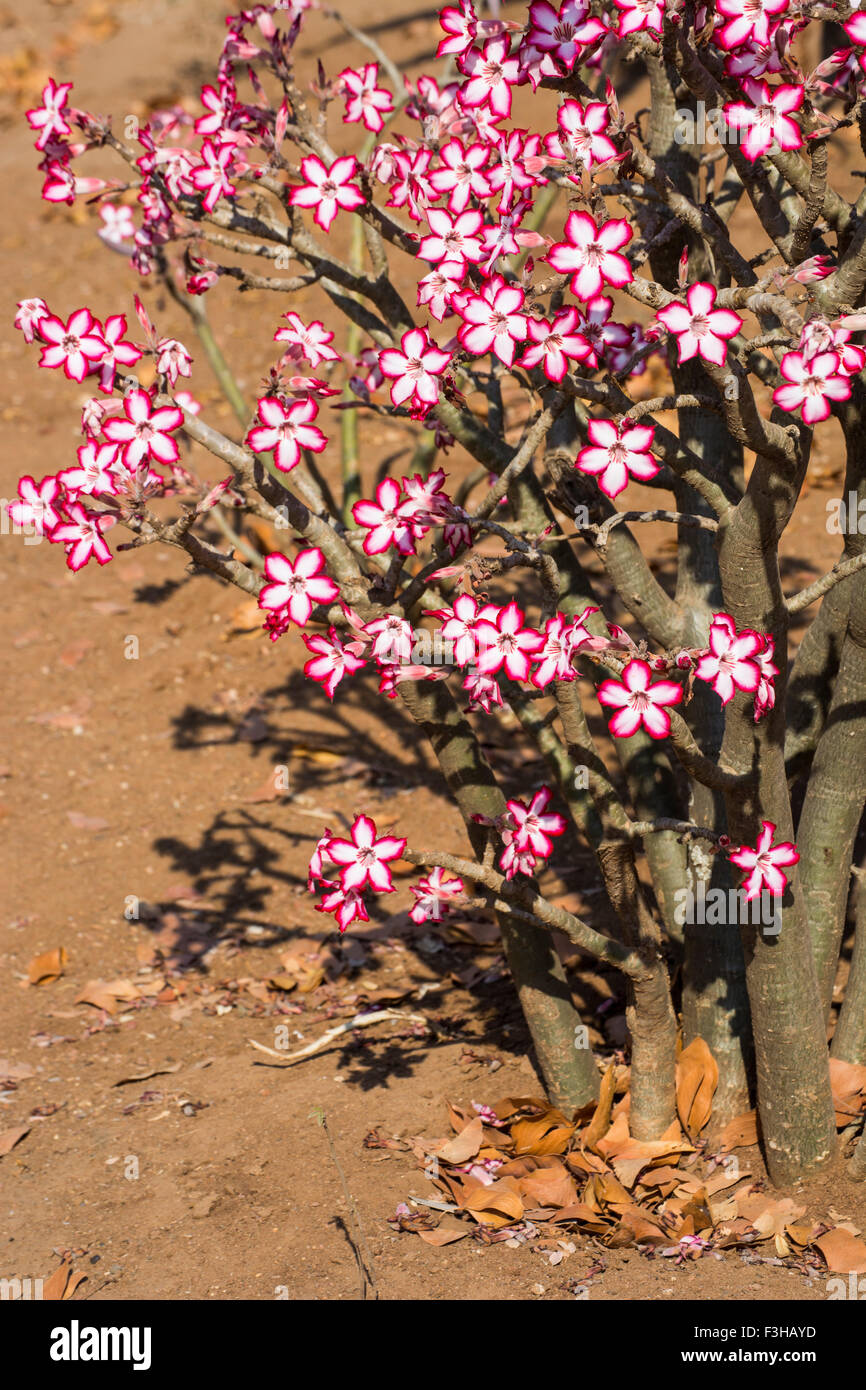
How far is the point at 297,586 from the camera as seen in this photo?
89.4 inches

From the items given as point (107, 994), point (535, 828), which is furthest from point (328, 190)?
point (107, 994)

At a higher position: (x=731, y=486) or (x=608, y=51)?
(x=608, y=51)

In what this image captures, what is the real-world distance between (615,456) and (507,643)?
1.21 ft

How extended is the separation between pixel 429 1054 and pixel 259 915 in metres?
1.06

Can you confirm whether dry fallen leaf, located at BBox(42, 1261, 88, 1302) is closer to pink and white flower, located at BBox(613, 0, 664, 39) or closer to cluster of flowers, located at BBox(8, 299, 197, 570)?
cluster of flowers, located at BBox(8, 299, 197, 570)

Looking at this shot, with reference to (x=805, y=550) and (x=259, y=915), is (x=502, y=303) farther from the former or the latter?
(x=805, y=550)

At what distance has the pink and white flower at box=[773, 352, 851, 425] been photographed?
1.82m

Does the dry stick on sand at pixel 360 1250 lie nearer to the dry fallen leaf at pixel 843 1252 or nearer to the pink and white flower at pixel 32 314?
the dry fallen leaf at pixel 843 1252

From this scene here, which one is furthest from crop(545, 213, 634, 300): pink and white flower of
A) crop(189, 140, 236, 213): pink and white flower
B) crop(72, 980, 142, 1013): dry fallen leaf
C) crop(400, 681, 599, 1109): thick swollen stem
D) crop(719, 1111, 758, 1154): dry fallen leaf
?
crop(72, 980, 142, 1013): dry fallen leaf

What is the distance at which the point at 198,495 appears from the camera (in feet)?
8.27

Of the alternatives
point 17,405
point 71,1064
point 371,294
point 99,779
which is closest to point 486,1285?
point 71,1064

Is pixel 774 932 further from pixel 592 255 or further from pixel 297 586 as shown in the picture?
pixel 592 255

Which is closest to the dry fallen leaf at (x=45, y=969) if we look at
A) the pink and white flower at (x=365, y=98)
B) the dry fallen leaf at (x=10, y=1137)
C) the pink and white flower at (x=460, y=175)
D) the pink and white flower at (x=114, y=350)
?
the dry fallen leaf at (x=10, y=1137)

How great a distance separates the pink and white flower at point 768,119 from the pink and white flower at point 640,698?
840mm
